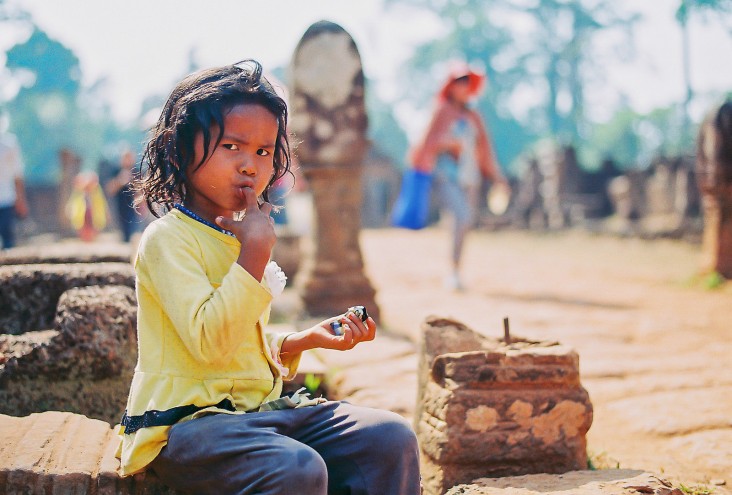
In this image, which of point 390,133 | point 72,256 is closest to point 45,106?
point 390,133

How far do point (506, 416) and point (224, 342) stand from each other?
886 mm

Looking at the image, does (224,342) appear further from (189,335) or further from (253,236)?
(253,236)

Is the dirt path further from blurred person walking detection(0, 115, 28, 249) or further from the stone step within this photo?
blurred person walking detection(0, 115, 28, 249)

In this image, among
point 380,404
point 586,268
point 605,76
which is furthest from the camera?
point 605,76

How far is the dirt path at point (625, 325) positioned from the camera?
2.46m

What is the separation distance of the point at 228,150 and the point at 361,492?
2.68 feet

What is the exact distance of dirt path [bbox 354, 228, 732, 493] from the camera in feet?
8.09

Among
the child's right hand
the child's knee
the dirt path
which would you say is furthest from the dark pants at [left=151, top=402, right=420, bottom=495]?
the dirt path

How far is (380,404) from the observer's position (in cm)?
280

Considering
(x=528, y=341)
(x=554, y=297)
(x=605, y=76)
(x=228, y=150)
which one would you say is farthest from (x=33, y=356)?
(x=605, y=76)

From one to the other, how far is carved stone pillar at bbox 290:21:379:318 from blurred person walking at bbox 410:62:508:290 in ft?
4.15

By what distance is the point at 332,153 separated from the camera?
4754mm

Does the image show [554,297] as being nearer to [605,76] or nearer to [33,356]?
[33,356]

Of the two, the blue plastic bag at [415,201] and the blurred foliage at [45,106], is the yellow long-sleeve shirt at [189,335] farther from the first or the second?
the blurred foliage at [45,106]
